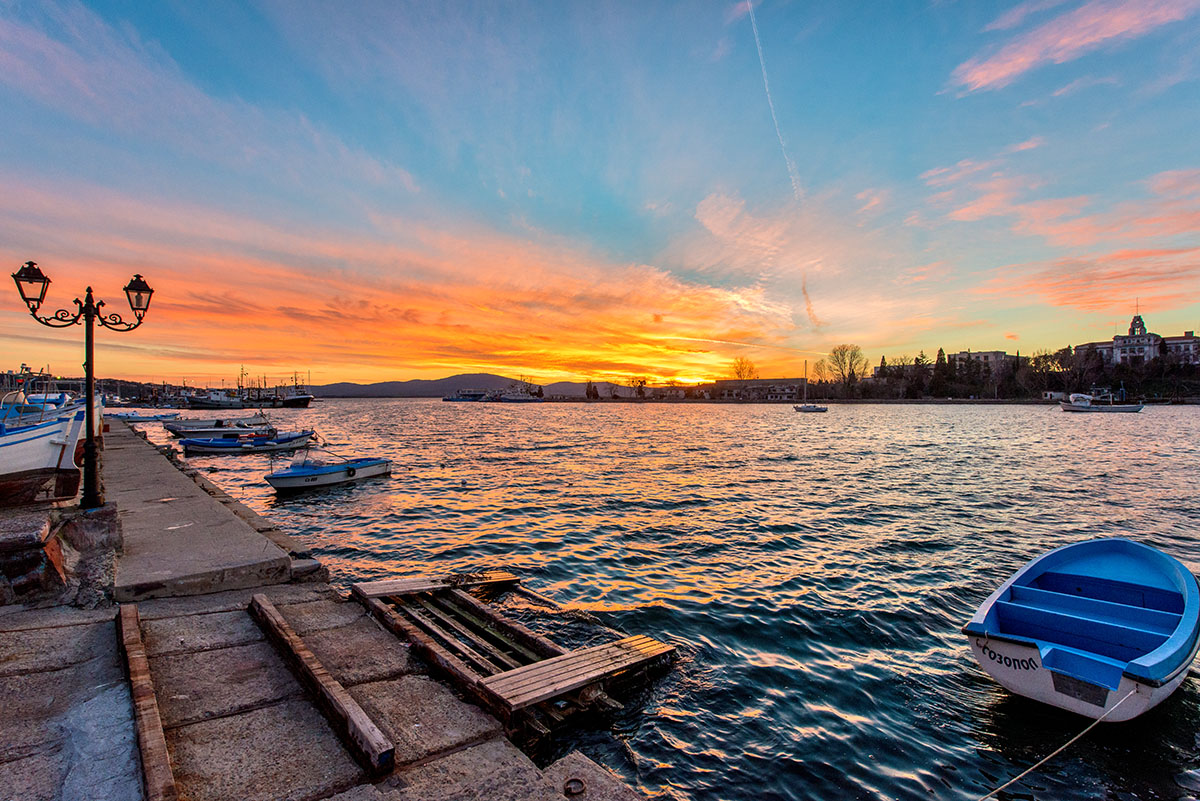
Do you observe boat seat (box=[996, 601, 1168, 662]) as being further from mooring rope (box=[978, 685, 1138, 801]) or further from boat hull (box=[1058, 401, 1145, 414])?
boat hull (box=[1058, 401, 1145, 414])

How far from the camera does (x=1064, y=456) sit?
120 ft

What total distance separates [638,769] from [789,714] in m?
2.45

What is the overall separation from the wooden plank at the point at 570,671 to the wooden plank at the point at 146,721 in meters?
2.64

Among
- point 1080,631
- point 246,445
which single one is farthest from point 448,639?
point 246,445

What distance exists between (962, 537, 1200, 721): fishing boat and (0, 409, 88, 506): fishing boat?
15.2 meters

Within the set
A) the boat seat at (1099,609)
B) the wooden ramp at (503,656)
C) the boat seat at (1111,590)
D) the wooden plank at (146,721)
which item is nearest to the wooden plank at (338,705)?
the wooden plank at (146,721)

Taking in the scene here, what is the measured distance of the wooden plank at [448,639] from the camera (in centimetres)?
635

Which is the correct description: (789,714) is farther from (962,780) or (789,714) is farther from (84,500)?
(84,500)

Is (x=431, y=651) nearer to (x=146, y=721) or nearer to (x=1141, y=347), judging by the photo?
(x=146, y=721)

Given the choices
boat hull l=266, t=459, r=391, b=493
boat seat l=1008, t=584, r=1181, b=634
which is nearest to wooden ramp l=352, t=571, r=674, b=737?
boat seat l=1008, t=584, r=1181, b=634

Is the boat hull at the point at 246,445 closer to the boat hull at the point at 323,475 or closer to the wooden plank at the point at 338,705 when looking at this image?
the boat hull at the point at 323,475

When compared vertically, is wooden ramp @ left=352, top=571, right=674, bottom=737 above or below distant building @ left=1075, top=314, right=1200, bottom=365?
below

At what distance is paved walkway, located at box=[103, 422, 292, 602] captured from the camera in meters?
7.22

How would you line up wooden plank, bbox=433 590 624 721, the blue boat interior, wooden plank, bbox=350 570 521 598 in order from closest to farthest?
wooden plank, bbox=433 590 624 721 → the blue boat interior → wooden plank, bbox=350 570 521 598
